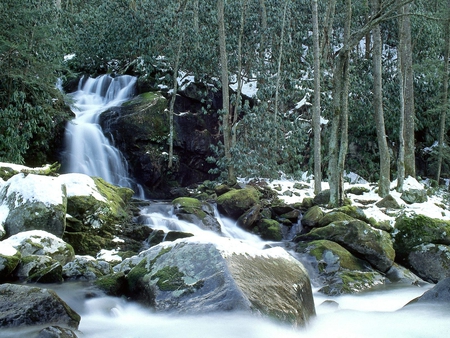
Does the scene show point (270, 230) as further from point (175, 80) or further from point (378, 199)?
point (175, 80)

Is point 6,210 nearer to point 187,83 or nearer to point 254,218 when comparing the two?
point 254,218

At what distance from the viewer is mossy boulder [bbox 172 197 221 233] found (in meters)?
11.4

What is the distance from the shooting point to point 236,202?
40.5ft

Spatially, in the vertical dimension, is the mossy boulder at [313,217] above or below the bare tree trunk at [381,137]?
below

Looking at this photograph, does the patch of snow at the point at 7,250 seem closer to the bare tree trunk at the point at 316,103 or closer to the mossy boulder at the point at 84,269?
the mossy boulder at the point at 84,269

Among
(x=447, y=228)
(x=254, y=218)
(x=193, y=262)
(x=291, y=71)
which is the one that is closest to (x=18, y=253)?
(x=193, y=262)

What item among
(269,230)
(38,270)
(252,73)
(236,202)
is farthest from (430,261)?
(252,73)

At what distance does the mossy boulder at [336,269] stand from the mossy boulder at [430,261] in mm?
1076

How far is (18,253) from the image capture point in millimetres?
6051

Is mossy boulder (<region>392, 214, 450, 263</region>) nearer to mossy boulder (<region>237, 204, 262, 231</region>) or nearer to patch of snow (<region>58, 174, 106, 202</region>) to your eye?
mossy boulder (<region>237, 204, 262, 231</region>)

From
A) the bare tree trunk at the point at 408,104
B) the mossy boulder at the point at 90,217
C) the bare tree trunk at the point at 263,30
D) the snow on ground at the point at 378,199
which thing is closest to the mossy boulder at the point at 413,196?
the snow on ground at the point at 378,199

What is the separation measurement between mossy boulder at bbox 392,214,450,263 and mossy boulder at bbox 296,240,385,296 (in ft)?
3.78

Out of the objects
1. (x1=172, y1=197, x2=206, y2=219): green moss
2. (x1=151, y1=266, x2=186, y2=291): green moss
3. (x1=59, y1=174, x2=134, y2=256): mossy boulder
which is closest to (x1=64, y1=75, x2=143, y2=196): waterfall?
(x1=172, y1=197, x2=206, y2=219): green moss

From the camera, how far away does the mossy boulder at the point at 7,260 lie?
5.61m
